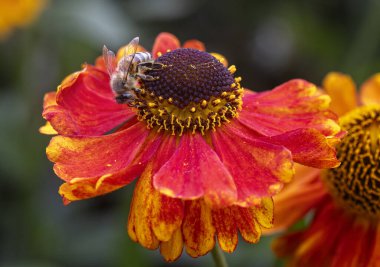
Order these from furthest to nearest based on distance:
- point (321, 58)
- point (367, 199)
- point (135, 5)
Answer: point (135, 5), point (321, 58), point (367, 199)

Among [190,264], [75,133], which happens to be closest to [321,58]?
[190,264]

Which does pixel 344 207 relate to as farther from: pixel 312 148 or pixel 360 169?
pixel 312 148

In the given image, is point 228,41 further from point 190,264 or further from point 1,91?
point 190,264

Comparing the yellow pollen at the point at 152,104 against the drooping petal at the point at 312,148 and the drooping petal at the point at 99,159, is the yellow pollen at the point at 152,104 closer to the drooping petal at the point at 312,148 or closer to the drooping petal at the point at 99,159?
the drooping petal at the point at 99,159

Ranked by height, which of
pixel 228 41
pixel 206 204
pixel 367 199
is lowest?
pixel 228 41

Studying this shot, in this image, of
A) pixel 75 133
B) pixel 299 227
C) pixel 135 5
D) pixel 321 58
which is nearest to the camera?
pixel 75 133

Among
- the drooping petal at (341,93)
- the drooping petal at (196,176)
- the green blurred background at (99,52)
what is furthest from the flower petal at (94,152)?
the green blurred background at (99,52)

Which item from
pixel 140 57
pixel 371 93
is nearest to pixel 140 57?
pixel 140 57
